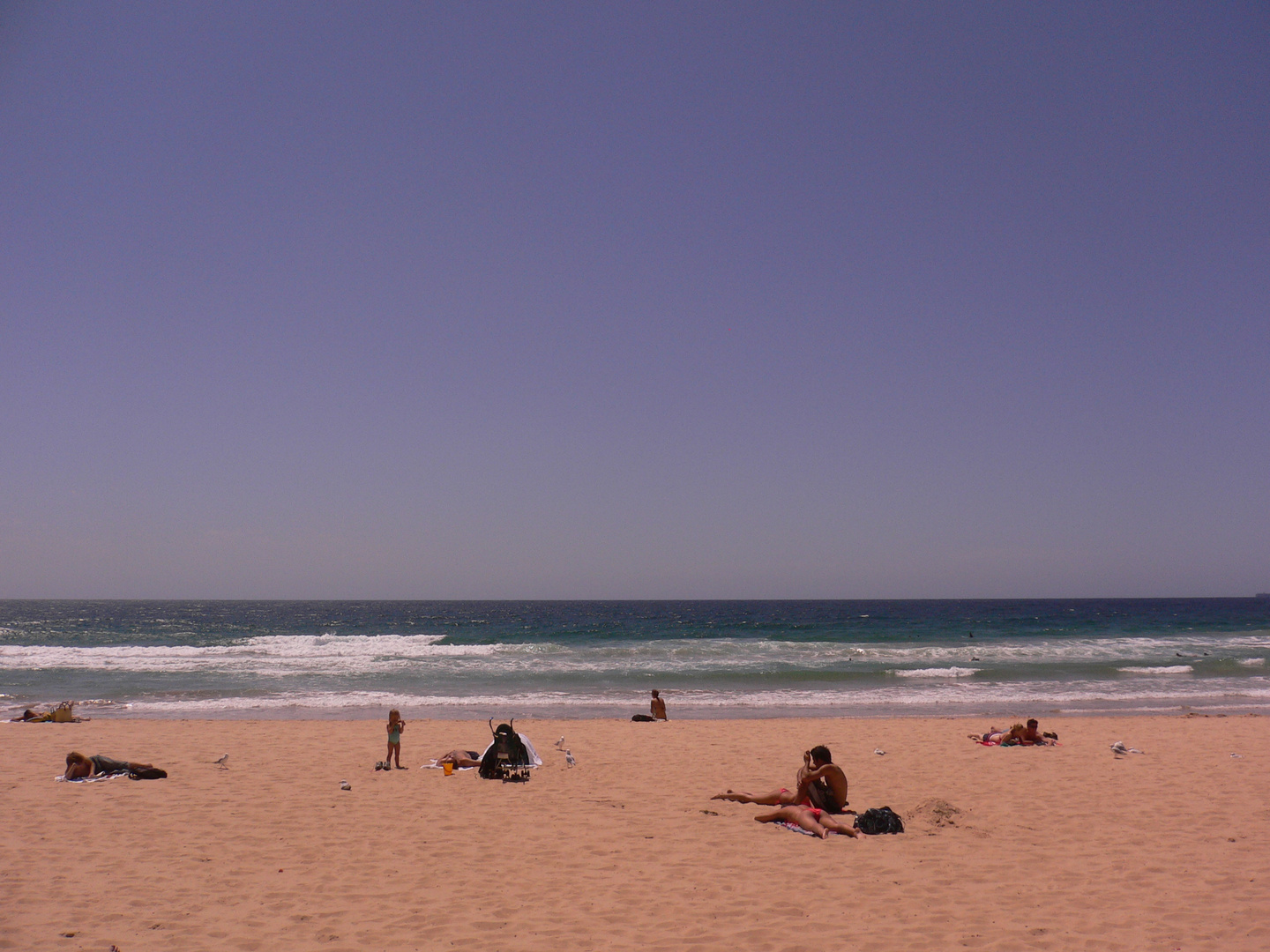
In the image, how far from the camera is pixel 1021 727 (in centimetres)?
1344

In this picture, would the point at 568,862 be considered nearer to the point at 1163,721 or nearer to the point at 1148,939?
the point at 1148,939

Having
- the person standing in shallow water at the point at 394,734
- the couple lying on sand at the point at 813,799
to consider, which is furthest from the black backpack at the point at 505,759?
the couple lying on sand at the point at 813,799

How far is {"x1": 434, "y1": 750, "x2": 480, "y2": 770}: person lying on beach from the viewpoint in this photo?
11.6m

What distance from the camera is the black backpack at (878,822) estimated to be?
26.4ft

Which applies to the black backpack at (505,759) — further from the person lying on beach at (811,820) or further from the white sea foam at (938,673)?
the white sea foam at (938,673)

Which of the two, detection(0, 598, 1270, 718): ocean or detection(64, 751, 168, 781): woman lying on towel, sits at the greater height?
detection(64, 751, 168, 781): woman lying on towel

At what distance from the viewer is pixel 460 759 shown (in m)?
11.7

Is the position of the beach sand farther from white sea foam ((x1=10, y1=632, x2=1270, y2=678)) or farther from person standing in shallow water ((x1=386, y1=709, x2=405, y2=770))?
white sea foam ((x1=10, y1=632, x2=1270, y2=678))

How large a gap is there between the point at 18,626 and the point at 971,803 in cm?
7605

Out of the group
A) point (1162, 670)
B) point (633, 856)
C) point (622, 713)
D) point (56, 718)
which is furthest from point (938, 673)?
point (56, 718)

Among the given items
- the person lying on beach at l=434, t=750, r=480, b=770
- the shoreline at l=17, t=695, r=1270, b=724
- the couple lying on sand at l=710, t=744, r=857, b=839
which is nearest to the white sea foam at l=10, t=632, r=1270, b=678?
the shoreline at l=17, t=695, r=1270, b=724

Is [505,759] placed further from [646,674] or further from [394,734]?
[646,674]

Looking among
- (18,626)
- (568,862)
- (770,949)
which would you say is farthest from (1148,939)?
(18,626)

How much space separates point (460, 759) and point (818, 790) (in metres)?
5.60
